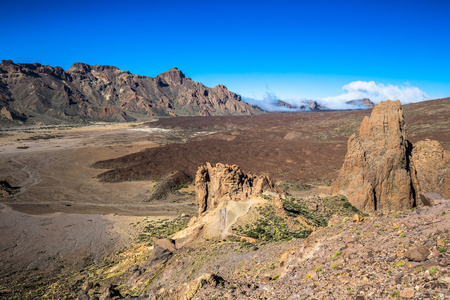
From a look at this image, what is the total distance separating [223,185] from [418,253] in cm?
2091

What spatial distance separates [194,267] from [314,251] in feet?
27.0

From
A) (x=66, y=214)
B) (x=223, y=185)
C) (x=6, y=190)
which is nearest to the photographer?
(x=223, y=185)

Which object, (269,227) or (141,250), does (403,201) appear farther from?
(141,250)

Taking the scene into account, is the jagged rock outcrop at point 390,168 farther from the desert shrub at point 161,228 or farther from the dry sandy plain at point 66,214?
the dry sandy plain at point 66,214

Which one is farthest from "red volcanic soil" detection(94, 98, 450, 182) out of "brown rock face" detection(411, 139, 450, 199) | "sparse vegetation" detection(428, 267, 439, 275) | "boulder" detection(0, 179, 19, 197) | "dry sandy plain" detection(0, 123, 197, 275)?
"sparse vegetation" detection(428, 267, 439, 275)

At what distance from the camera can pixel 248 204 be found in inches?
907

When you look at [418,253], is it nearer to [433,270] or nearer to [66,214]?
[433,270]

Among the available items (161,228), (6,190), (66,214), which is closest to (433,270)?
(161,228)

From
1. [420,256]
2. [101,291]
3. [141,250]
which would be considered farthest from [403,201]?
A: [101,291]

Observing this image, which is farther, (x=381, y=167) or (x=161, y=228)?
(x=161, y=228)

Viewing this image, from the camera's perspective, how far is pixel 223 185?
28.1 m

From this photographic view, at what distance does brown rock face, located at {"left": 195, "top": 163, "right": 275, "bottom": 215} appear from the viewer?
91.2ft

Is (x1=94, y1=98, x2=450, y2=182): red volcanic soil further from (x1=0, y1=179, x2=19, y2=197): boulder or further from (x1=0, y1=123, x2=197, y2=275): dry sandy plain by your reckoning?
(x1=0, y1=179, x2=19, y2=197): boulder

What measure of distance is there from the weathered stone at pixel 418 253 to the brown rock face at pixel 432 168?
19.7 metres
